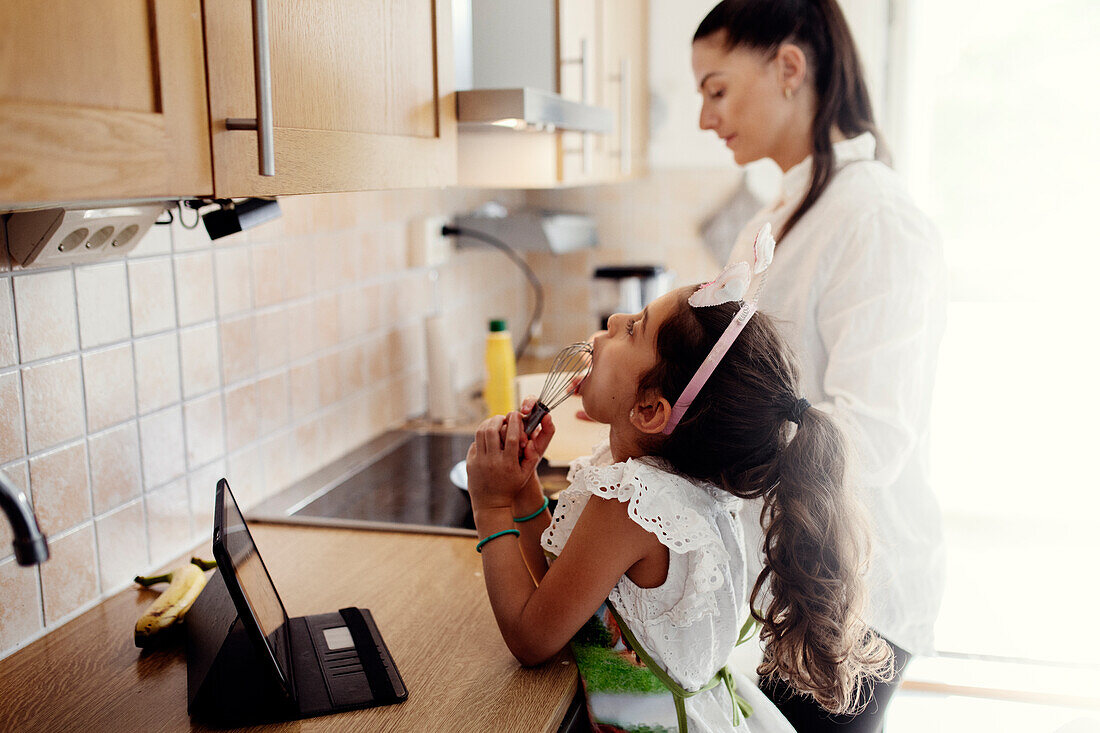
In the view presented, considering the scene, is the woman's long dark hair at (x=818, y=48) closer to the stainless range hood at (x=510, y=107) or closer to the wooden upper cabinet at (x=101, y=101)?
the stainless range hood at (x=510, y=107)

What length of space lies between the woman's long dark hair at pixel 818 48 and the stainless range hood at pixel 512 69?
0.91ft

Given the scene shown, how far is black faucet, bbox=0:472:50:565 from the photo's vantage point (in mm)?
552

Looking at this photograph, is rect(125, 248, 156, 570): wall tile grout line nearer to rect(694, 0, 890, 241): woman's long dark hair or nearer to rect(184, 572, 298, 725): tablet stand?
rect(184, 572, 298, 725): tablet stand

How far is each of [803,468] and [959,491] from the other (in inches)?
76.6

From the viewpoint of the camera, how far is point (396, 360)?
2031 mm

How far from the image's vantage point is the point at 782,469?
3.26 feet

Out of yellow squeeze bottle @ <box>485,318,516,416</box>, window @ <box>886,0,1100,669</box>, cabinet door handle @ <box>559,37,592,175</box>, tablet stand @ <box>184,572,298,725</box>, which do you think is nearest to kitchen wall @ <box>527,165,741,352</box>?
window @ <box>886,0,1100,669</box>

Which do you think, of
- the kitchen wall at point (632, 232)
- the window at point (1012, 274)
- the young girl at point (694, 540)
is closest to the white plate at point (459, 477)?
the young girl at point (694, 540)

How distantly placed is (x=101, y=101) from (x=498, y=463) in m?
0.57

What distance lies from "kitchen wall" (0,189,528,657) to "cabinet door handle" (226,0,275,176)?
15.4 inches

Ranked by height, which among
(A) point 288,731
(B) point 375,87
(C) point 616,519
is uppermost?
(B) point 375,87

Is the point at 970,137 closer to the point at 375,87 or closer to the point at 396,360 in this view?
the point at 396,360

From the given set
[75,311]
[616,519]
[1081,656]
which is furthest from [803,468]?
[1081,656]

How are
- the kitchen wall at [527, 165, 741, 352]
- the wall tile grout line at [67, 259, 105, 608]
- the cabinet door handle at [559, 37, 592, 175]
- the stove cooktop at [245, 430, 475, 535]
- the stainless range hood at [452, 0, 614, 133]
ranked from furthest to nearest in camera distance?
the kitchen wall at [527, 165, 741, 352], the cabinet door handle at [559, 37, 592, 175], the stove cooktop at [245, 430, 475, 535], the stainless range hood at [452, 0, 614, 133], the wall tile grout line at [67, 259, 105, 608]
